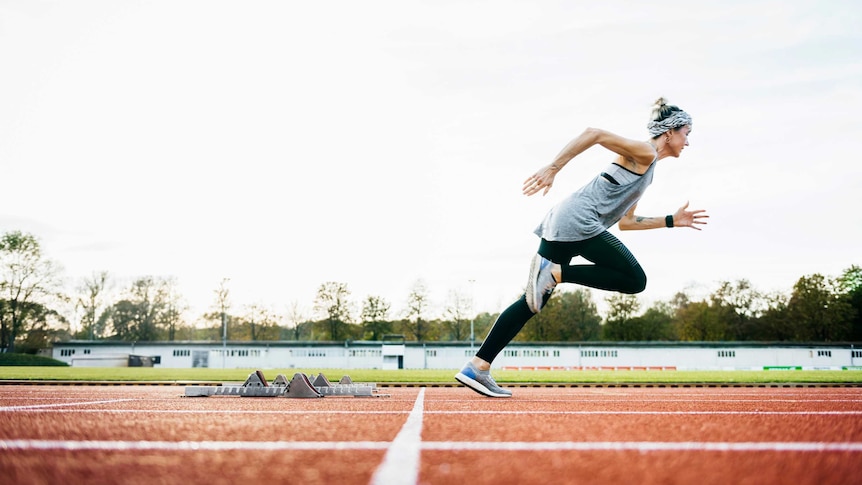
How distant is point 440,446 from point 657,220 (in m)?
3.93

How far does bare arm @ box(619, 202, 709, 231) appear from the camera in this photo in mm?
5438

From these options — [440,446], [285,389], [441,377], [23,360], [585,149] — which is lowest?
[23,360]

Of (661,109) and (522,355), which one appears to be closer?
(661,109)

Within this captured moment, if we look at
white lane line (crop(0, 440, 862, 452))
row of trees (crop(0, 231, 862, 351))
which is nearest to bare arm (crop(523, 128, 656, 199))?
white lane line (crop(0, 440, 862, 452))

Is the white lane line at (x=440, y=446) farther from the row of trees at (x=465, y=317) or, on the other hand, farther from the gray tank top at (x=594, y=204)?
the row of trees at (x=465, y=317)

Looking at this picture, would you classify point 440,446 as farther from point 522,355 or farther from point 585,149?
point 522,355

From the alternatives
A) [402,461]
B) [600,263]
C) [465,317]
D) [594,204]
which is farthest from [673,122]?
[465,317]

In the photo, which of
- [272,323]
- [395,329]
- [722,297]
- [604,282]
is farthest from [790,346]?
[604,282]

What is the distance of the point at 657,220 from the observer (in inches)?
217

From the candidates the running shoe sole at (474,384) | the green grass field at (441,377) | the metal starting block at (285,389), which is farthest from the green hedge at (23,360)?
the running shoe sole at (474,384)

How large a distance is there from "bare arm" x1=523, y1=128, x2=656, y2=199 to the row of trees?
2670 inches

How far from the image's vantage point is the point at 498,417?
11.1 feet

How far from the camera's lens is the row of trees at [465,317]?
70625 millimetres

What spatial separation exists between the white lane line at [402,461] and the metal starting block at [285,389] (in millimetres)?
3658
